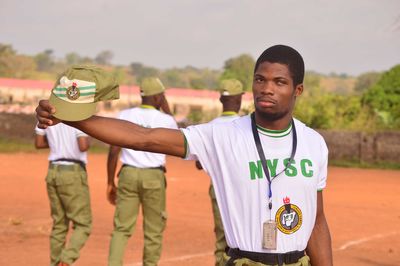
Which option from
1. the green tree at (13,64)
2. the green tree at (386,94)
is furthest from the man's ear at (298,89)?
the green tree at (13,64)

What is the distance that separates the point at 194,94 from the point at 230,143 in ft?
206

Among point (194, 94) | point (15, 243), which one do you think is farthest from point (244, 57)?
point (15, 243)

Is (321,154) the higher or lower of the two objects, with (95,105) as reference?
lower

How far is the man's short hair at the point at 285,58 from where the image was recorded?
4141 mm

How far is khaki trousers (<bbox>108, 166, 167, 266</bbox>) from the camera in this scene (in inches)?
330

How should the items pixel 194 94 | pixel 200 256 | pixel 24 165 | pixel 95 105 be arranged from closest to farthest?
pixel 95 105 → pixel 200 256 → pixel 24 165 → pixel 194 94

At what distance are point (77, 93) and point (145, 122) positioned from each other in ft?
15.4

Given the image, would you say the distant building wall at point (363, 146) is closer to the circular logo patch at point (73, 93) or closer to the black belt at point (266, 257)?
the black belt at point (266, 257)

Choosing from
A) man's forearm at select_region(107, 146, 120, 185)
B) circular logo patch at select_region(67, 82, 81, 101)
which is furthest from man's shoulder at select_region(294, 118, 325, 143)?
man's forearm at select_region(107, 146, 120, 185)

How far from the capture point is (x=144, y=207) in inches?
336

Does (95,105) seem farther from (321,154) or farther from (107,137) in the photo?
(321,154)

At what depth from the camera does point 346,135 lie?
972 inches

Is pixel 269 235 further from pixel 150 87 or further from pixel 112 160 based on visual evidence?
pixel 112 160

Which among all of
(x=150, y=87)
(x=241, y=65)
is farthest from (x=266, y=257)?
(x=241, y=65)
